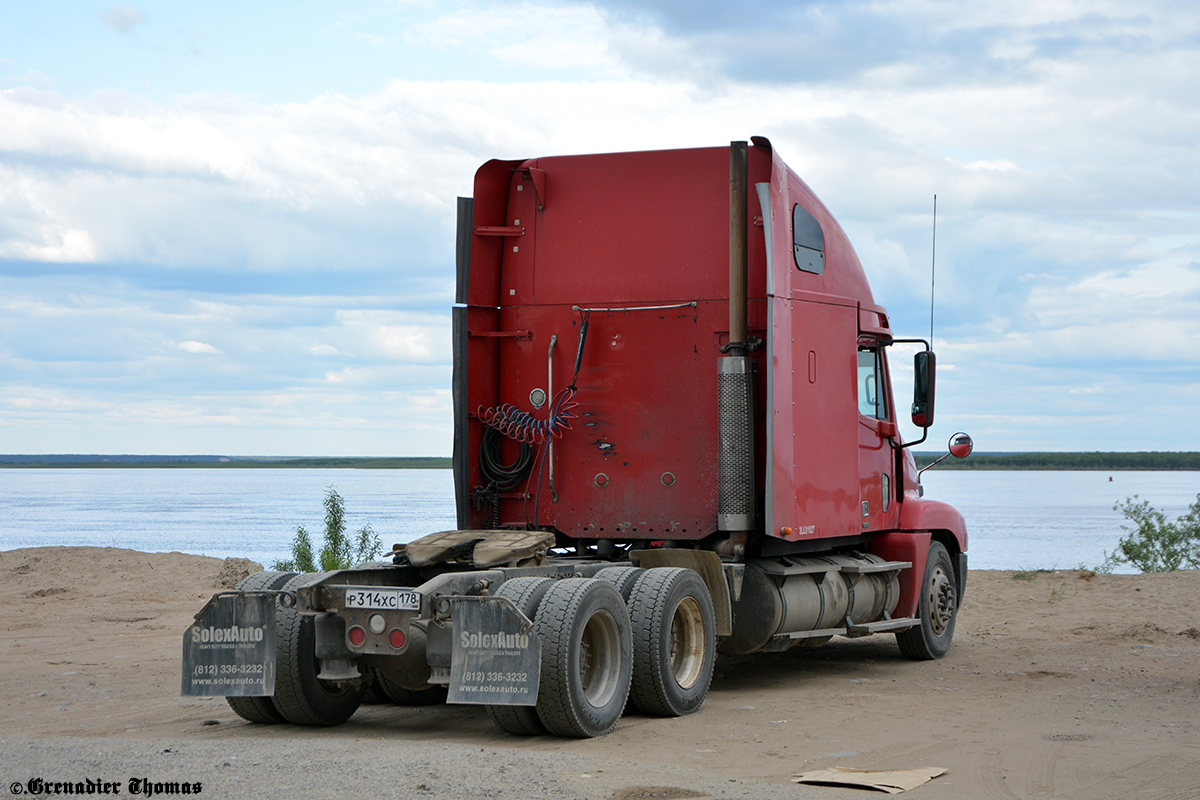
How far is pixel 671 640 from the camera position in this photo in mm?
8617

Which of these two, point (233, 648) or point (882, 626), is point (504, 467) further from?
point (882, 626)

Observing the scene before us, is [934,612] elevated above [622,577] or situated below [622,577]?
below

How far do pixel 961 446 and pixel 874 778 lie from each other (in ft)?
18.8

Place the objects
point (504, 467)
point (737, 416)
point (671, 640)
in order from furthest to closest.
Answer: point (504, 467)
point (737, 416)
point (671, 640)

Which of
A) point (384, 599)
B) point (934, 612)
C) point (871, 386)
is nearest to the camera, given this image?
point (384, 599)

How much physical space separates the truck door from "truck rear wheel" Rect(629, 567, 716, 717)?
274 centimetres

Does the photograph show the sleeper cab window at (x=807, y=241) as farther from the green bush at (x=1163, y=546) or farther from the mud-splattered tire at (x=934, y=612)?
the green bush at (x=1163, y=546)

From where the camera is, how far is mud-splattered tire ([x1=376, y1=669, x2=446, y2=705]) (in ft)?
30.2

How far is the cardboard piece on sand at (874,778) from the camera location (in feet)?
21.4

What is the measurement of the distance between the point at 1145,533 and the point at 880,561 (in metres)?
16.1

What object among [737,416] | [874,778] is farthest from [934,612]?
[874,778]

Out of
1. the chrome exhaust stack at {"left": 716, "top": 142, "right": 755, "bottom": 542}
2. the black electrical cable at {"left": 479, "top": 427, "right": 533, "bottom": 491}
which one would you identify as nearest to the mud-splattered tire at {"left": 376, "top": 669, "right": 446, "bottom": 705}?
the black electrical cable at {"left": 479, "top": 427, "right": 533, "bottom": 491}

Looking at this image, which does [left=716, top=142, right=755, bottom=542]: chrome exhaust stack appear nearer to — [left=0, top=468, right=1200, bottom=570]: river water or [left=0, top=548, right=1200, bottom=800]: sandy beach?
[left=0, top=548, right=1200, bottom=800]: sandy beach

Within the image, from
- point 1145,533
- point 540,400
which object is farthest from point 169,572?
point 1145,533
